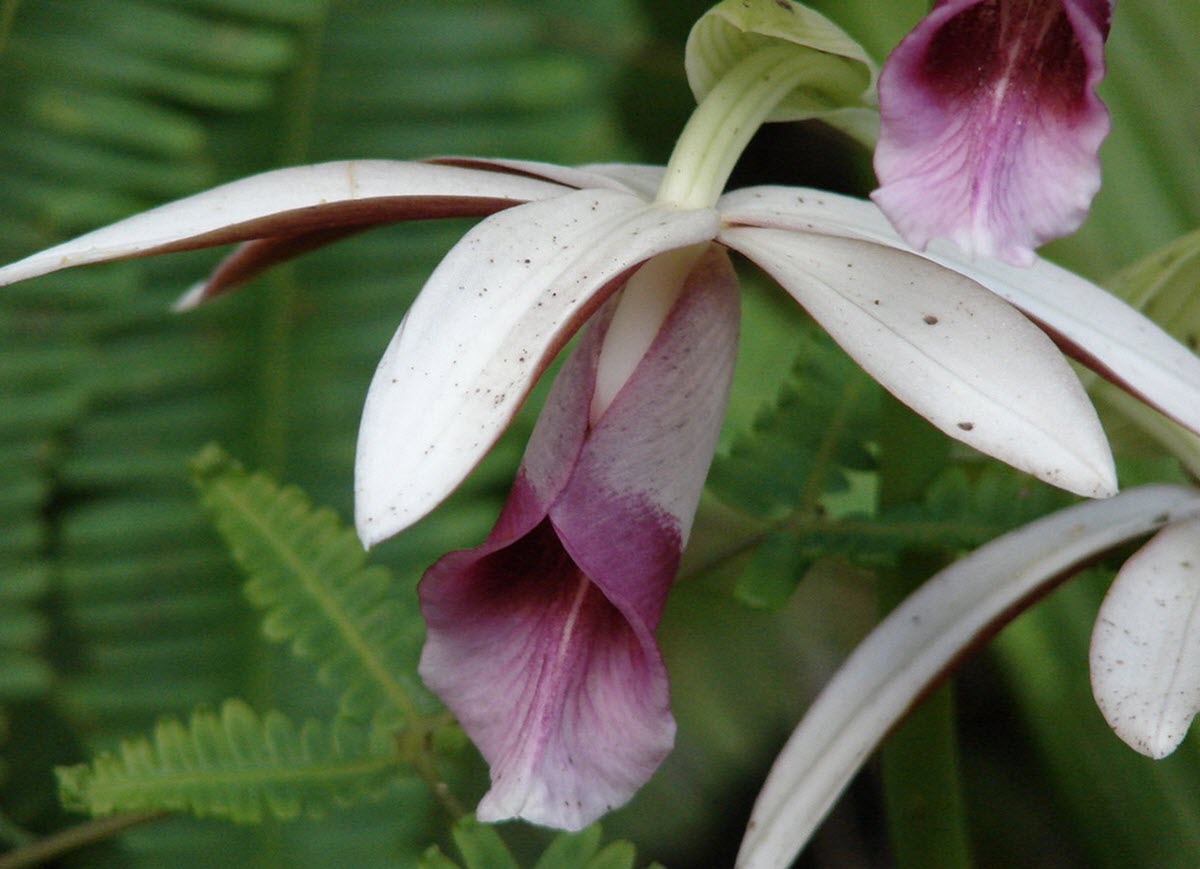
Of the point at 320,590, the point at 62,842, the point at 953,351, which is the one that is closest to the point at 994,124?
the point at 953,351

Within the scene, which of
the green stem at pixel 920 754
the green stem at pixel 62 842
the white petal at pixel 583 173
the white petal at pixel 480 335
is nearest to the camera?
the white petal at pixel 480 335

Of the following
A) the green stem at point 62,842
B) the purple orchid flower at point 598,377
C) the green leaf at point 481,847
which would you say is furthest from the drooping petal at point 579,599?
the green stem at point 62,842

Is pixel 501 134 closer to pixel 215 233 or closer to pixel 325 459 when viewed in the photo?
pixel 325 459

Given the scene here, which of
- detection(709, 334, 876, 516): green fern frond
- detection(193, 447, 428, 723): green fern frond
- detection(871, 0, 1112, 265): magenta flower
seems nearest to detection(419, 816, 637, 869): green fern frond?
detection(193, 447, 428, 723): green fern frond

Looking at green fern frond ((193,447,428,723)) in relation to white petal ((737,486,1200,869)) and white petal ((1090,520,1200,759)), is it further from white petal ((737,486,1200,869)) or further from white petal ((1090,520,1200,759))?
white petal ((1090,520,1200,759))

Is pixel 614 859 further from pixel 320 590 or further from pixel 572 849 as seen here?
pixel 320 590

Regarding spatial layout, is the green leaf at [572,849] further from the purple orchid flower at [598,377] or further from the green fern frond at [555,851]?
the purple orchid flower at [598,377]

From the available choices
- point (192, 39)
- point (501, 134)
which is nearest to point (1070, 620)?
point (501, 134)
